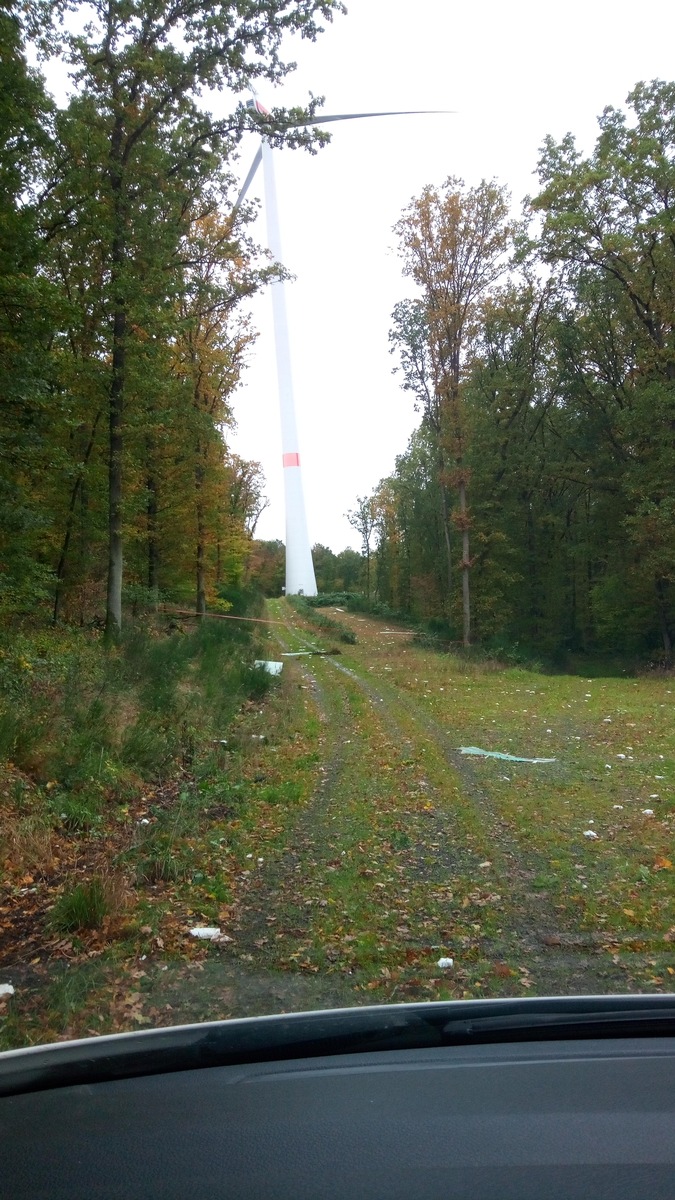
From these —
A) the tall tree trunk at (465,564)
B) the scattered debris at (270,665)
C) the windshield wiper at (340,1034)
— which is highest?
the tall tree trunk at (465,564)

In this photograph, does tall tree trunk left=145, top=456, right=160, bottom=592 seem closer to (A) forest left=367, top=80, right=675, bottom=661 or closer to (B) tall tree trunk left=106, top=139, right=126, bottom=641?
(B) tall tree trunk left=106, top=139, right=126, bottom=641

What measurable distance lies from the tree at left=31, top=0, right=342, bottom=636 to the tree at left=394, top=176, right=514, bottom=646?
19467 millimetres

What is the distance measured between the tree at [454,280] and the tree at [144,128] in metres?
19.5

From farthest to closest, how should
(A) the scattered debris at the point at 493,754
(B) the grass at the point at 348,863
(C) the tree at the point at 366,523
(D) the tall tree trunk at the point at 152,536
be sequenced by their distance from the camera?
1. (C) the tree at the point at 366,523
2. (D) the tall tree trunk at the point at 152,536
3. (A) the scattered debris at the point at 493,754
4. (B) the grass at the point at 348,863

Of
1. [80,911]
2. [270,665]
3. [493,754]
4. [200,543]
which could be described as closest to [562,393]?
[200,543]

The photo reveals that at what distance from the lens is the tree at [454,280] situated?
3609 cm

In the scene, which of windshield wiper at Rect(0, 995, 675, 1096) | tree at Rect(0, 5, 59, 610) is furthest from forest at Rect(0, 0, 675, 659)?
windshield wiper at Rect(0, 995, 675, 1096)

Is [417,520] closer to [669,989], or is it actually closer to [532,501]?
[532,501]

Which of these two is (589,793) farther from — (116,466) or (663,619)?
(663,619)

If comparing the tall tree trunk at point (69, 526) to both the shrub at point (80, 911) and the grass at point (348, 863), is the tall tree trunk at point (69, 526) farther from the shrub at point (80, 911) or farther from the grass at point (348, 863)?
the shrub at point (80, 911)

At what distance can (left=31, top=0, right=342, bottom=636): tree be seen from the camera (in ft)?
53.7

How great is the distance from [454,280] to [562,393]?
280 inches

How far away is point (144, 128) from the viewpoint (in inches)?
679

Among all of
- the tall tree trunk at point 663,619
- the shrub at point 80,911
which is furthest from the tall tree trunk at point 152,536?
the tall tree trunk at point 663,619
